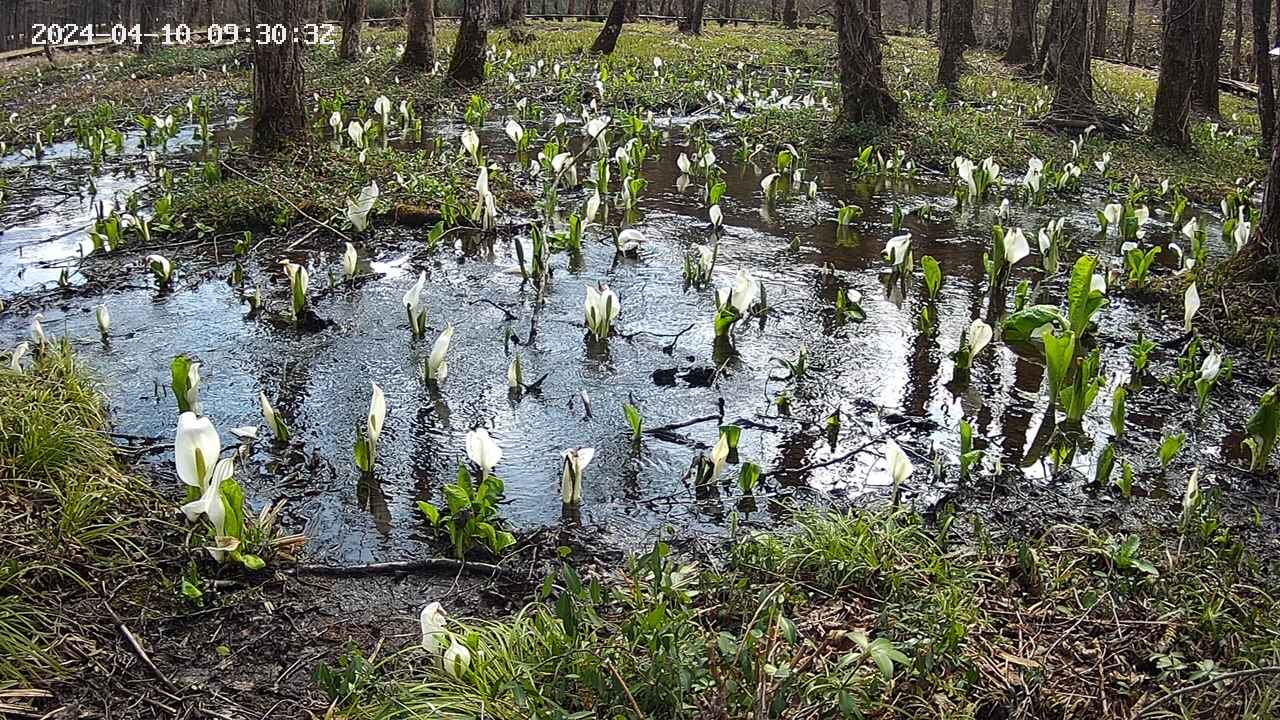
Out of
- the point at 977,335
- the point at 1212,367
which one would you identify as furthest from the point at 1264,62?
the point at 977,335

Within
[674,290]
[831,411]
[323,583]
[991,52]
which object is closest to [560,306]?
[674,290]

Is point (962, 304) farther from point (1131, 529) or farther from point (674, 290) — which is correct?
point (1131, 529)

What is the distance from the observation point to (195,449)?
293cm

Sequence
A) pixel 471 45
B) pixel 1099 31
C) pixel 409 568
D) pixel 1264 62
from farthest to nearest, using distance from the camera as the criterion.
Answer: pixel 1099 31
pixel 471 45
pixel 1264 62
pixel 409 568

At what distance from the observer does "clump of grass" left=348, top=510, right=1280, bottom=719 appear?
7.65ft

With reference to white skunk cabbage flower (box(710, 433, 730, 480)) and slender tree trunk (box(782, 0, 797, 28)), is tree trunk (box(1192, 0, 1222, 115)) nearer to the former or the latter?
white skunk cabbage flower (box(710, 433, 730, 480))

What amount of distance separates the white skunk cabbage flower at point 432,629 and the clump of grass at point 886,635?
0.19 ft

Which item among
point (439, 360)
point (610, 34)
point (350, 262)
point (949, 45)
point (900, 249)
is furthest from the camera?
point (610, 34)

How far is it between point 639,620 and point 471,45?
11.7m

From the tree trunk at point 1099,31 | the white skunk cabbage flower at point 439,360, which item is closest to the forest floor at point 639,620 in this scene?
the white skunk cabbage flower at point 439,360

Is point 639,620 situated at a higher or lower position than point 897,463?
lower

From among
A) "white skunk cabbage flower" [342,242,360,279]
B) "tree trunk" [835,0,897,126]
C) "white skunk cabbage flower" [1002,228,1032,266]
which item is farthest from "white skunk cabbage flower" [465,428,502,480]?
"tree trunk" [835,0,897,126]

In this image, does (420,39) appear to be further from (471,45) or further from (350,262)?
(350,262)

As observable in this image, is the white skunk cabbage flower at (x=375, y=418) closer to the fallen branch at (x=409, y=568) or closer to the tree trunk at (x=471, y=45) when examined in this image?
the fallen branch at (x=409, y=568)
